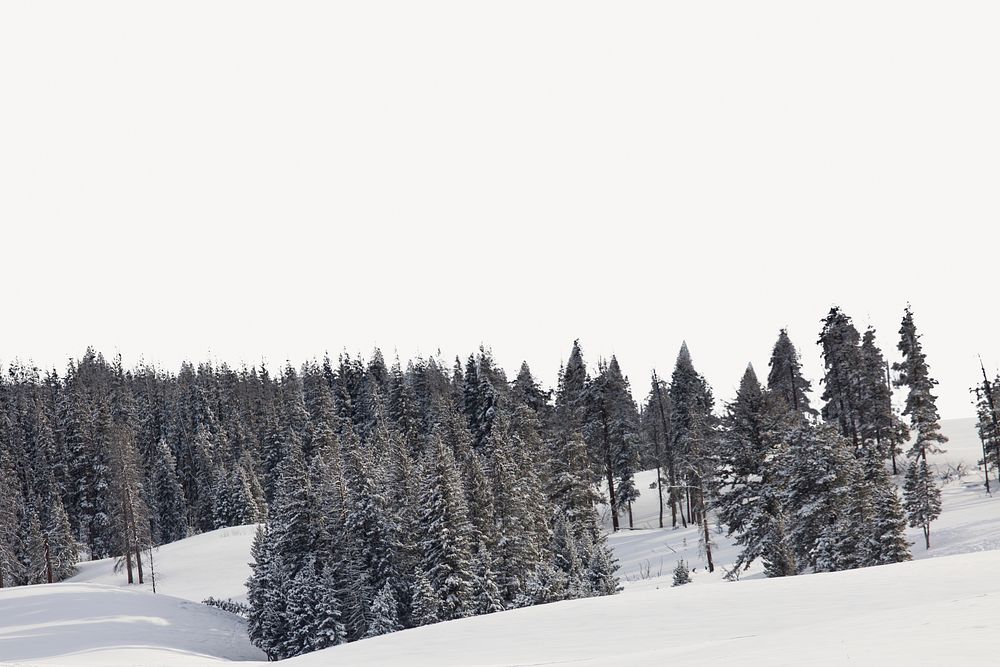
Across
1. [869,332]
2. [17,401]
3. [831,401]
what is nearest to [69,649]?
[831,401]

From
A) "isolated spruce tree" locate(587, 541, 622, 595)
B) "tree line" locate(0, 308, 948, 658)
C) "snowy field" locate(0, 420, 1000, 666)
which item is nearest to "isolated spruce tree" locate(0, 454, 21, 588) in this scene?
"tree line" locate(0, 308, 948, 658)

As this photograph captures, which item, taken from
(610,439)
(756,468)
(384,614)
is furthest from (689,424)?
(384,614)

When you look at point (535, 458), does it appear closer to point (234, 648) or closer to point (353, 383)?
point (234, 648)

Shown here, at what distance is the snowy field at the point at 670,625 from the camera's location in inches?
428

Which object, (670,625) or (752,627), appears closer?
(752,627)

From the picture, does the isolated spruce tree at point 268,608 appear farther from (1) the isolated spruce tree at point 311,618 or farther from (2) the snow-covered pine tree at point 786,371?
(2) the snow-covered pine tree at point 786,371

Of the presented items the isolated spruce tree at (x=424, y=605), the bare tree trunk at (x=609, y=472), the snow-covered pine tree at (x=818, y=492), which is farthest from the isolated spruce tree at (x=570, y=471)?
the snow-covered pine tree at (x=818, y=492)

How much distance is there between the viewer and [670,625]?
1680 centimetres

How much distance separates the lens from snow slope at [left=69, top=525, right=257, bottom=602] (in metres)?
55.1

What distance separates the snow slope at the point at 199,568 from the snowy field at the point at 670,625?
9.75 meters

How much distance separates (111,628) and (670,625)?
34.1 m

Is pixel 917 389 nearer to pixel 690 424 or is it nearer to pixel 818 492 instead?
pixel 690 424

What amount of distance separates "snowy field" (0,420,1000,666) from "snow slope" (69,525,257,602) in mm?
9752

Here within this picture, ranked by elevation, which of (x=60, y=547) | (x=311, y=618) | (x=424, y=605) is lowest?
(x=311, y=618)
